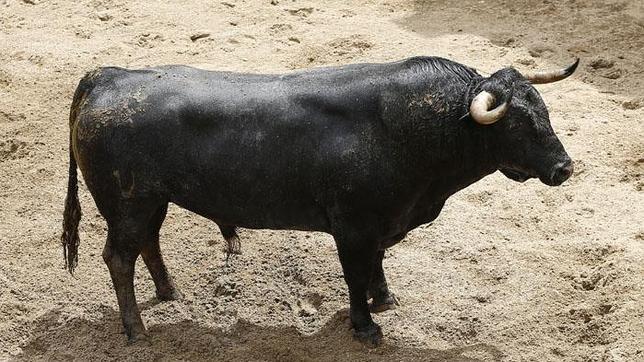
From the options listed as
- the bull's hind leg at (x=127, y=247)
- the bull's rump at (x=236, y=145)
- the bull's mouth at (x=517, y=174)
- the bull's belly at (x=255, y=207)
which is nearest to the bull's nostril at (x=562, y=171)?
the bull's mouth at (x=517, y=174)

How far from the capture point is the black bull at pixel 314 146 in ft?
21.0

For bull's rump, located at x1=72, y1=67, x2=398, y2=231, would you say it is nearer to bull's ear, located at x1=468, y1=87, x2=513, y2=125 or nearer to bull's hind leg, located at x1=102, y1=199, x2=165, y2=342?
bull's hind leg, located at x1=102, y1=199, x2=165, y2=342

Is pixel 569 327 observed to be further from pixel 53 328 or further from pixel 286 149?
pixel 53 328

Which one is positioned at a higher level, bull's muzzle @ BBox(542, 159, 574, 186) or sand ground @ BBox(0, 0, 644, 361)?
bull's muzzle @ BBox(542, 159, 574, 186)

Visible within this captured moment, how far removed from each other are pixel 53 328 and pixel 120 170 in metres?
1.35

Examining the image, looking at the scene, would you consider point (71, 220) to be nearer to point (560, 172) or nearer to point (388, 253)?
point (388, 253)

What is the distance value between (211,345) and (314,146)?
A: 4.88 feet

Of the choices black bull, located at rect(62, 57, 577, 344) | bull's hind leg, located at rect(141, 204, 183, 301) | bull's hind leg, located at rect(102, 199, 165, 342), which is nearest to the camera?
black bull, located at rect(62, 57, 577, 344)

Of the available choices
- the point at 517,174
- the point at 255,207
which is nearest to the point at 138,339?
the point at 255,207

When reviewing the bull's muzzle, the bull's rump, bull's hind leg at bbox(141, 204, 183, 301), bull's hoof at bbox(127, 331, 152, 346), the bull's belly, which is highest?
the bull's muzzle

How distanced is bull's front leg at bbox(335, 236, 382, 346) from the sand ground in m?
0.12

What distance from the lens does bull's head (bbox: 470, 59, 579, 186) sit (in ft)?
20.7

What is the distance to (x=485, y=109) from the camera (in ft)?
20.3

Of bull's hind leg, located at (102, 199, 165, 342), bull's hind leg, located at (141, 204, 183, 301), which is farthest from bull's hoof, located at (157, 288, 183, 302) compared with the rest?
bull's hind leg, located at (102, 199, 165, 342)
